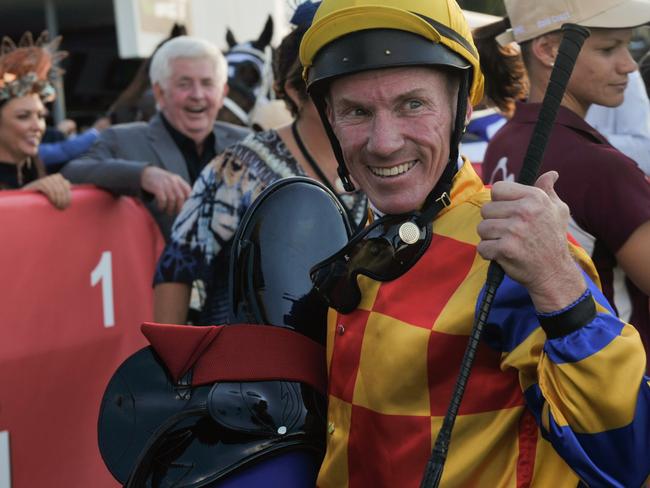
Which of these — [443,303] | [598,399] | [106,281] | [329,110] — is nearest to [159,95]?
[106,281]

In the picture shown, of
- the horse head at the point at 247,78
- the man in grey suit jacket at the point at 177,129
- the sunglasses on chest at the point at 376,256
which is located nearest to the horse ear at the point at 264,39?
the horse head at the point at 247,78

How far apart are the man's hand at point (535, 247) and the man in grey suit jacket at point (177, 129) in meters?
3.11

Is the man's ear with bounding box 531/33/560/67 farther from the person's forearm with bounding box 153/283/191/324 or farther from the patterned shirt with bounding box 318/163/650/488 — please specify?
the person's forearm with bounding box 153/283/191/324

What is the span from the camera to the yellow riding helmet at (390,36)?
1.67m

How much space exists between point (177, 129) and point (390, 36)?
3.23 metres

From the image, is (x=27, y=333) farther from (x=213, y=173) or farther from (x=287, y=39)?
(x=287, y=39)

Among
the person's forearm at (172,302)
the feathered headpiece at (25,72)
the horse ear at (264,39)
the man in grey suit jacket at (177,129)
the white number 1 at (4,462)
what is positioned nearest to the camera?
the person's forearm at (172,302)

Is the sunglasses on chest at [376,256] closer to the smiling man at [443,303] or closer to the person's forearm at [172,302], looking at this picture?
the smiling man at [443,303]

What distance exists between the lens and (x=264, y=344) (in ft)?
6.13

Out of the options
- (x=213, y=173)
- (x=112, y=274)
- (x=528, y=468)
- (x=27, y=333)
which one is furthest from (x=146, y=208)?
(x=528, y=468)

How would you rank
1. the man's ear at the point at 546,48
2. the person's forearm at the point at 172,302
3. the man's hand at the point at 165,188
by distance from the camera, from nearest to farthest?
the man's ear at the point at 546,48 < the person's forearm at the point at 172,302 < the man's hand at the point at 165,188

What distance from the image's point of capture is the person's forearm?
3410 mm

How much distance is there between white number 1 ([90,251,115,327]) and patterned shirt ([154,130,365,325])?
0.82 metres

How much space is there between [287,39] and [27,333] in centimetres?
153
